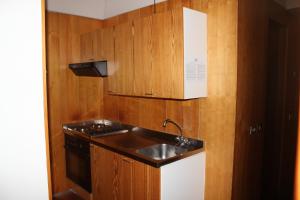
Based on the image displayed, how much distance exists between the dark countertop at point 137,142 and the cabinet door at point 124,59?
0.56m

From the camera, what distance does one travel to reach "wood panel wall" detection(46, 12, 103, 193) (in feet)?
10.8

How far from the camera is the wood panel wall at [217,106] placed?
7.30 feet

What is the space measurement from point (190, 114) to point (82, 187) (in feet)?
5.66

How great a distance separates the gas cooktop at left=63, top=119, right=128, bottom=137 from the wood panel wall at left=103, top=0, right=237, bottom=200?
0.86 m

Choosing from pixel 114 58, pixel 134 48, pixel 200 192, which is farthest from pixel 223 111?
pixel 114 58

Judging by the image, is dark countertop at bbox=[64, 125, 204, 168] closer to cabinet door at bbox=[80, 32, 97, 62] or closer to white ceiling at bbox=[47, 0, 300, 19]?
cabinet door at bbox=[80, 32, 97, 62]

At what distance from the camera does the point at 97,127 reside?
11.4 ft

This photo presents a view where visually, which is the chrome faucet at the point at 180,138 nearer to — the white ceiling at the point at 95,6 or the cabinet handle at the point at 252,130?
the cabinet handle at the point at 252,130

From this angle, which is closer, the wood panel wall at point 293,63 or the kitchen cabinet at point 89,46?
the wood panel wall at point 293,63

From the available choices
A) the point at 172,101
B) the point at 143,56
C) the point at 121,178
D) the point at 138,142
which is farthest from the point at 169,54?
the point at 121,178

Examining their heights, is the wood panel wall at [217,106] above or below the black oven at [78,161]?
above

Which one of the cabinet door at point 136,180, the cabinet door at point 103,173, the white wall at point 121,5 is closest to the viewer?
the cabinet door at point 136,180

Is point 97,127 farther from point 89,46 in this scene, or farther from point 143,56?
point 143,56

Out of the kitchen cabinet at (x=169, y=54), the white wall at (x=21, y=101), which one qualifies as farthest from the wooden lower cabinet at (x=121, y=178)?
the white wall at (x=21, y=101)
